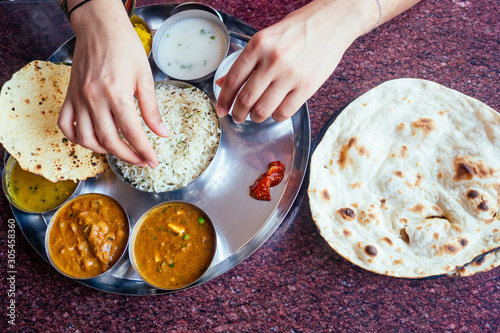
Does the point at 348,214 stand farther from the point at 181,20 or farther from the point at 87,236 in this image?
the point at 181,20

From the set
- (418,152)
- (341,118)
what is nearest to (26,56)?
(341,118)

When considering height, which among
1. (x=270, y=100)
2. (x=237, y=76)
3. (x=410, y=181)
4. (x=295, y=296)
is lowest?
(x=295, y=296)

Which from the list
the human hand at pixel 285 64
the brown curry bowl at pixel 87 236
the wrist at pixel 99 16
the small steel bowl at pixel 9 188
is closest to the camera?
the human hand at pixel 285 64

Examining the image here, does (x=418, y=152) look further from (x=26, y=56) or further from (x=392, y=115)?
(x=26, y=56)

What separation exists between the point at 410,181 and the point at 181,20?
5.58ft

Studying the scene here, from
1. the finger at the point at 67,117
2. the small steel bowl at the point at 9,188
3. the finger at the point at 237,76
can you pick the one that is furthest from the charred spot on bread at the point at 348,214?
the small steel bowl at the point at 9,188

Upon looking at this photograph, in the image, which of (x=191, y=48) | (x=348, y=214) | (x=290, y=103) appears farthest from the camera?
(x=191, y=48)

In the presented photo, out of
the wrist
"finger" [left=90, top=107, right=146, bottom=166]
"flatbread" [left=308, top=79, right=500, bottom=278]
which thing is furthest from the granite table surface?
the wrist

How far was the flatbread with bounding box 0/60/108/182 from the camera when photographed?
1.98m

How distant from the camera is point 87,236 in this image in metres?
1.86

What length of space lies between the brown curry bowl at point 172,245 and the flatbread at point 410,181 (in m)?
0.60

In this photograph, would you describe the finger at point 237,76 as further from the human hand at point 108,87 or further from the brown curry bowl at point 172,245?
the brown curry bowl at point 172,245

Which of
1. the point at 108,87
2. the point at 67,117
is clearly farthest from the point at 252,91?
the point at 67,117

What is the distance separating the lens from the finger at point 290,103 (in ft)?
5.21
